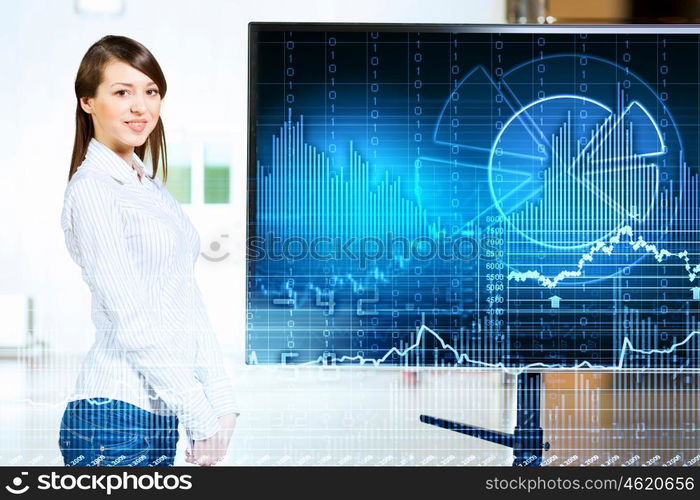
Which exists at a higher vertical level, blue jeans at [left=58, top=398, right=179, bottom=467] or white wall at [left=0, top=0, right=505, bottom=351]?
white wall at [left=0, top=0, right=505, bottom=351]

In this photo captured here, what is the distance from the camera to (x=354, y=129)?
1695mm

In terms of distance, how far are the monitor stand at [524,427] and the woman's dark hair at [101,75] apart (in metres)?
0.82

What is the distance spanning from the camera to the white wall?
Answer: 5.63ft

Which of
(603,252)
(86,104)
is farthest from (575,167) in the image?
(86,104)

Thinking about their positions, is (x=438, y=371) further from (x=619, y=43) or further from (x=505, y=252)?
(x=619, y=43)

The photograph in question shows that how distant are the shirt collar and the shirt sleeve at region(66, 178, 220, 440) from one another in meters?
0.04

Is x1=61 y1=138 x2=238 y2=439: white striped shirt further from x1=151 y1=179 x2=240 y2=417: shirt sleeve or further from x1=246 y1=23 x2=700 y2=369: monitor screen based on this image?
x1=246 y1=23 x2=700 y2=369: monitor screen

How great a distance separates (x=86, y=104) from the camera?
1.68 meters

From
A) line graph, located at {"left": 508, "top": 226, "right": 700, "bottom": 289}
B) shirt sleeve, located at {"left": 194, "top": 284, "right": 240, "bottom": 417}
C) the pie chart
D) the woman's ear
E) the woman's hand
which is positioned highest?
the woman's ear

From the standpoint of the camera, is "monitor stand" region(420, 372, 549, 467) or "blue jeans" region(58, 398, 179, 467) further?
"monitor stand" region(420, 372, 549, 467)

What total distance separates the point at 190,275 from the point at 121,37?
0.54 metres

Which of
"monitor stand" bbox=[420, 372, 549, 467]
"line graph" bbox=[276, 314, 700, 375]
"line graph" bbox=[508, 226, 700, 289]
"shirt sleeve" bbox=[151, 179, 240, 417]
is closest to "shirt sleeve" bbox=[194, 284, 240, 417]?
"shirt sleeve" bbox=[151, 179, 240, 417]

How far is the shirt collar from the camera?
156cm

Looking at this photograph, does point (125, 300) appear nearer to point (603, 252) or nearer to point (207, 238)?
point (207, 238)
